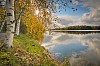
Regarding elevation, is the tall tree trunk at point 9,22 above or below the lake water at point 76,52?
above

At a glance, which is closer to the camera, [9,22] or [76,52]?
[9,22]

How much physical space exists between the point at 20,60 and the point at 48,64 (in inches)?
74.4

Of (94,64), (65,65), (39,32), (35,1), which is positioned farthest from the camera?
(94,64)

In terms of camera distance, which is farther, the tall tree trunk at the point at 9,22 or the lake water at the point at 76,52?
the lake water at the point at 76,52

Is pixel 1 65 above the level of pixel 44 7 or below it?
below

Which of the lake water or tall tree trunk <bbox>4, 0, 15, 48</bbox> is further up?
tall tree trunk <bbox>4, 0, 15, 48</bbox>

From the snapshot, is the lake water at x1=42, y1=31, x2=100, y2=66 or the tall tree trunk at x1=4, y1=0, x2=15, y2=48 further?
the lake water at x1=42, y1=31, x2=100, y2=66

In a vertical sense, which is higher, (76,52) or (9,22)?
(9,22)

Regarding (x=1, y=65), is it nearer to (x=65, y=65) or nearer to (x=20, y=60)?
(x=20, y=60)

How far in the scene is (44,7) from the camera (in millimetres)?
11703

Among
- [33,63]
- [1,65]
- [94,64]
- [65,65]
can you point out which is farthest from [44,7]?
[94,64]

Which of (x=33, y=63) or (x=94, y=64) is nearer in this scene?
(x=33, y=63)

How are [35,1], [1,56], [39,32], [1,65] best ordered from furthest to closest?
[39,32], [35,1], [1,56], [1,65]

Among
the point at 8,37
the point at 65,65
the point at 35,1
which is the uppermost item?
the point at 35,1
